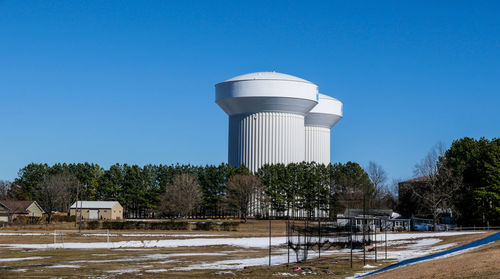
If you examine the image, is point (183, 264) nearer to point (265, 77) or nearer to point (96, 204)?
point (265, 77)

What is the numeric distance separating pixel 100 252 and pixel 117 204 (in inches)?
2683

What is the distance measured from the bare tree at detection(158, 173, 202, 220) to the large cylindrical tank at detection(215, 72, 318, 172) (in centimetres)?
1302

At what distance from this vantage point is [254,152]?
11231 cm

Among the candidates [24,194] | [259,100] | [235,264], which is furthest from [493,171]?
[24,194]

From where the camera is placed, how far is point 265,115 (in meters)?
108

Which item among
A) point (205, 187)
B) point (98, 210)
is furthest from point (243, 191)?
point (98, 210)

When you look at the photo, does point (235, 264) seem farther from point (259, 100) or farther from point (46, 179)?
point (46, 179)

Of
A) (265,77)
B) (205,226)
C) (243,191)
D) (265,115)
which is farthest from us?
(265,115)

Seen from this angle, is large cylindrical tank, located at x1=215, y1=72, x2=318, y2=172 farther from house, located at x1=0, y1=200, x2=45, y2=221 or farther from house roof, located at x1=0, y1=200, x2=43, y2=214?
house roof, located at x1=0, y1=200, x2=43, y2=214

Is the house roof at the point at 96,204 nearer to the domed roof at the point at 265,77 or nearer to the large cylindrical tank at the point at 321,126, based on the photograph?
the domed roof at the point at 265,77

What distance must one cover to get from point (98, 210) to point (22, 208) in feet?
40.7

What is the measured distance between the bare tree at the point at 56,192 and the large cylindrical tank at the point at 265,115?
30.2 meters

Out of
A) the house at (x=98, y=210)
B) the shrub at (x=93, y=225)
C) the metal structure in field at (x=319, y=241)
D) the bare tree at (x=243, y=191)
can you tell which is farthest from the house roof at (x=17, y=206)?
the metal structure in field at (x=319, y=241)

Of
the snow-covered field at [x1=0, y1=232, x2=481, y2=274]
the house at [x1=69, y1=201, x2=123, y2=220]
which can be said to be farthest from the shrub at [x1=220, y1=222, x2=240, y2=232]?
the house at [x1=69, y1=201, x2=123, y2=220]
